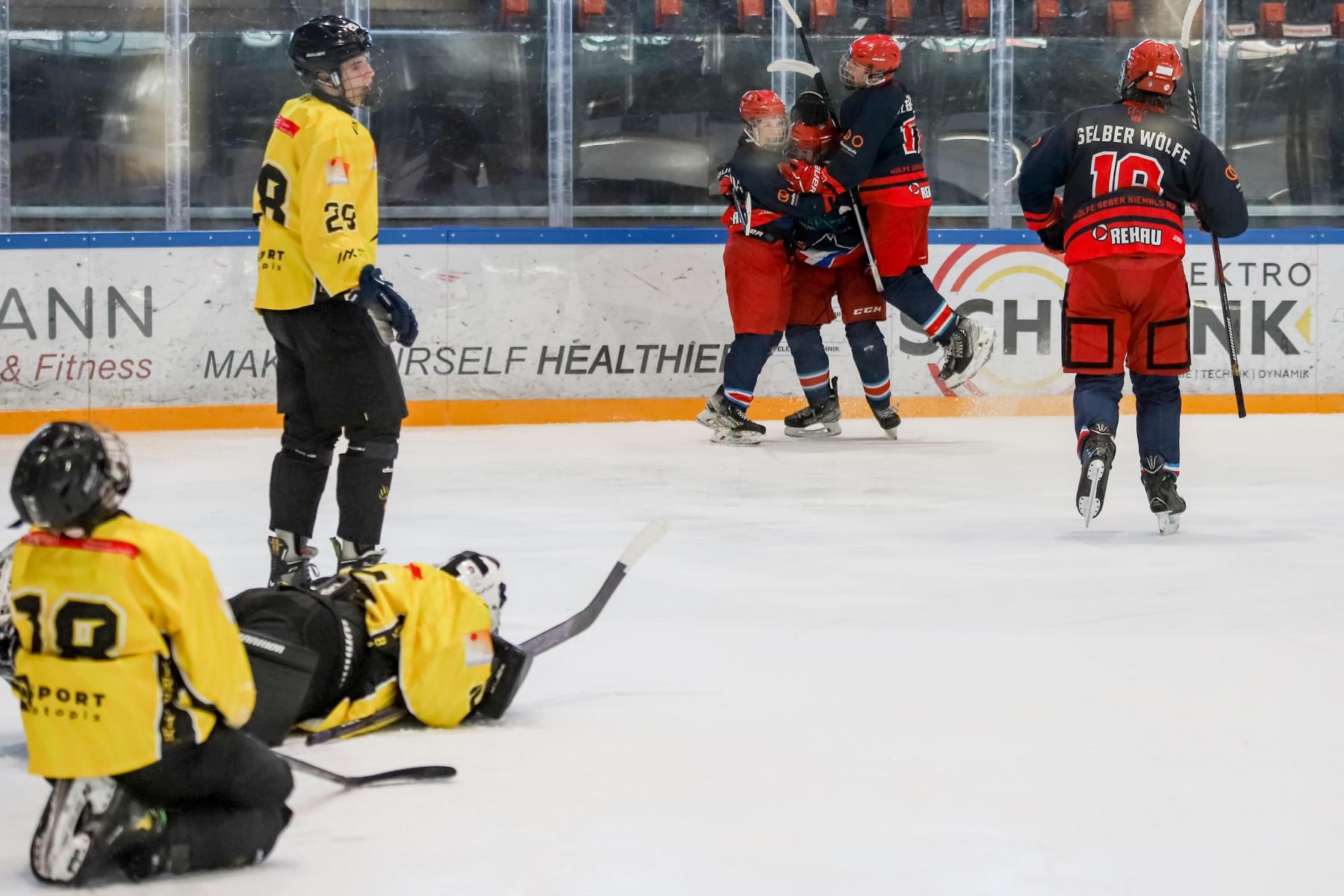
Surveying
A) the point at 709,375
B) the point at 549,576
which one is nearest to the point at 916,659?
the point at 549,576

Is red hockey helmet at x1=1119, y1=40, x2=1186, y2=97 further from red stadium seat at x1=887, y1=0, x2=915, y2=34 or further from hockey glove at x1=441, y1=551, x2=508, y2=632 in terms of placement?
red stadium seat at x1=887, y1=0, x2=915, y2=34

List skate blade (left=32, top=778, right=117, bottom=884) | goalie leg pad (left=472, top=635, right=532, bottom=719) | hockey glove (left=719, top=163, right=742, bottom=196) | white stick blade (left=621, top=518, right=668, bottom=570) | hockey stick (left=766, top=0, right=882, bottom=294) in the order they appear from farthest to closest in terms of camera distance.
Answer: hockey glove (left=719, top=163, right=742, bottom=196) → hockey stick (left=766, top=0, right=882, bottom=294) → white stick blade (left=621, top=518, right=668, bottom=570) → goalie leg pad (left=472, top=635, right=532, bottom=719) → skate blade (left=32, top=778, right=117, bottom=884)

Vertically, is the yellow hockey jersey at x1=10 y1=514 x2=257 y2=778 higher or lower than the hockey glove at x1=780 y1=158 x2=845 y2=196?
lower

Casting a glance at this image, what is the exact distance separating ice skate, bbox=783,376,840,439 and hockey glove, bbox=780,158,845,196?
88cm

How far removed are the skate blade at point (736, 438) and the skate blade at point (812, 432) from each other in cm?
29

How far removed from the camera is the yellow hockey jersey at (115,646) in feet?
6.25

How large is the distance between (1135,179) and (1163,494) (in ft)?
2.67

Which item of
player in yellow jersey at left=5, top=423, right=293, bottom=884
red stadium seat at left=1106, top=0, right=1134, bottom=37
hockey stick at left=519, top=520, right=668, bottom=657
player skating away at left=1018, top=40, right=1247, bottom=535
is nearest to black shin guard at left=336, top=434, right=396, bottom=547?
hockey stick at left=519, top=520, right=668, bottom=657

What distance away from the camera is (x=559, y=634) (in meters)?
2.98

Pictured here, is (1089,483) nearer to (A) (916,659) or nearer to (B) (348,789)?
(A) (916,659)

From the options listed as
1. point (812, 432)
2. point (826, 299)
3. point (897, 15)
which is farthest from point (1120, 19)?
point (812, 432)

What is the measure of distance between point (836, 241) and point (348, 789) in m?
5.18

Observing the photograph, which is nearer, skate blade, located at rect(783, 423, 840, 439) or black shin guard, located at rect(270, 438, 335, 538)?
black shin guard, located at rect(270, 438, 335, 538)

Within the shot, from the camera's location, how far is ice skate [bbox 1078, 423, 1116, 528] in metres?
4.72
